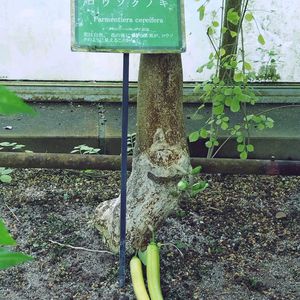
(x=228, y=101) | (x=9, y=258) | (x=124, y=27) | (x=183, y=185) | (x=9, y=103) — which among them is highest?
(x=124, y=27)

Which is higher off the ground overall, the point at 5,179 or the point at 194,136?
the point at 194,136

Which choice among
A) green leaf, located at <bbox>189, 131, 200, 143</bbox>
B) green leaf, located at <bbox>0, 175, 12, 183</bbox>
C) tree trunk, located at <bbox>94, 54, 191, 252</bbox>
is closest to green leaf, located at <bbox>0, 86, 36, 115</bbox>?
tree trunk, located at <bbox>94, 54, 191, 252</bbox>

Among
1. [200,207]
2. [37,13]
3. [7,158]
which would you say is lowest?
Result: [200,207]

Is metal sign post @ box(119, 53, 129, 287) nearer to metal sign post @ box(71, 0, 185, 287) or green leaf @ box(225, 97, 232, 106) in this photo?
metal sign post @ box(71, 0, 185, 287)

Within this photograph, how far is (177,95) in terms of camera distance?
2508mm

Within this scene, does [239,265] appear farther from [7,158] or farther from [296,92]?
[296,92]

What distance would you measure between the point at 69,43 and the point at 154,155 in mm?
1810

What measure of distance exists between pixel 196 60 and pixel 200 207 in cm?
139

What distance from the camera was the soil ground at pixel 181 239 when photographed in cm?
245

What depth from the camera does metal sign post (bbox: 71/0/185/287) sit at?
2.10 metres

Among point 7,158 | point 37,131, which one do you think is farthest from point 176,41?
point 37,131

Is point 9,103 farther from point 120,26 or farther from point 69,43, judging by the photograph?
point 69,43

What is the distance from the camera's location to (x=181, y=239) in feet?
9.00

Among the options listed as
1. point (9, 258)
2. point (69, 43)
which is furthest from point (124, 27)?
point (69, 43)
